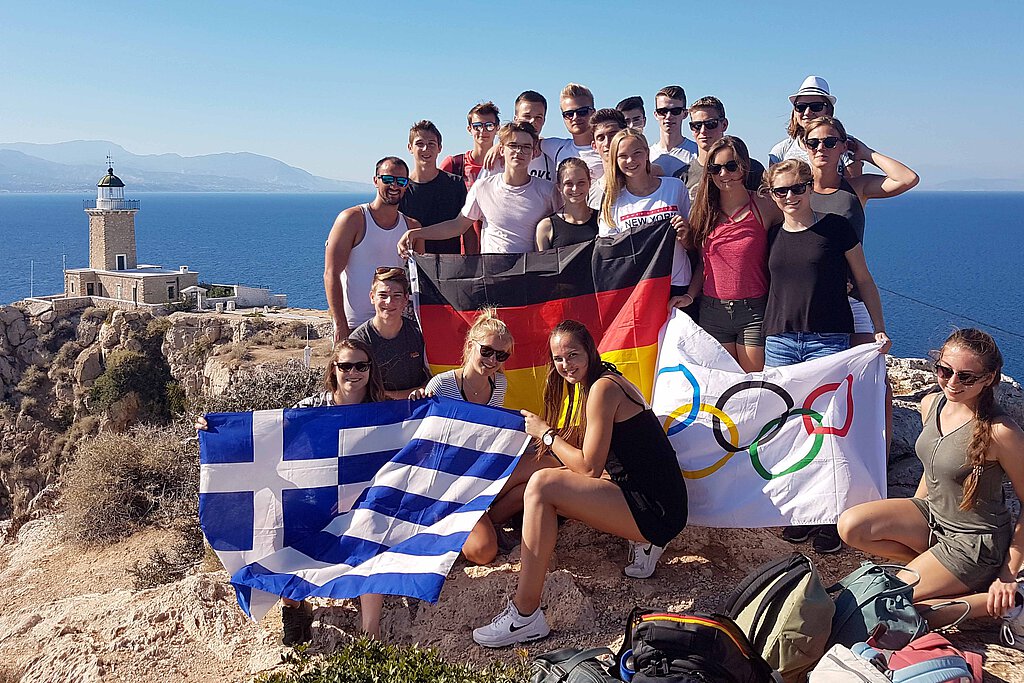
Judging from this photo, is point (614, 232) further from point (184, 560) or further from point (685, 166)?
point (184, 560)

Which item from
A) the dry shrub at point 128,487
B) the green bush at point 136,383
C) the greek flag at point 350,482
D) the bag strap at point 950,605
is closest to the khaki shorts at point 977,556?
the bag strap at point 950,605

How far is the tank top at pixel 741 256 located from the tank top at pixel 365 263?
2.53 metres

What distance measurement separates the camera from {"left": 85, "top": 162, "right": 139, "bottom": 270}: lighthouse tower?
190 ft

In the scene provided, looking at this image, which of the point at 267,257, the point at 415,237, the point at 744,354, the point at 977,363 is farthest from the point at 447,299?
the point at 267,257

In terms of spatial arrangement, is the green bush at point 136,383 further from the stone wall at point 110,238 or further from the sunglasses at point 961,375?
the sunglasses at point 961,375

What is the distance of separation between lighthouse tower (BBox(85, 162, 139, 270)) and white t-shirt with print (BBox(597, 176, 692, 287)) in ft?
192

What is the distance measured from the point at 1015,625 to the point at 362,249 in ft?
16.3

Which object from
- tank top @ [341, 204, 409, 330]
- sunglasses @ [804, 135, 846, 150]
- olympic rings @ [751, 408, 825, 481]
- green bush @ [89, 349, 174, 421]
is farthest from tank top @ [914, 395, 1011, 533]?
green bush @ [89, 349, 174, 421]

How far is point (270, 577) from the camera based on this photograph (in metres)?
4.74

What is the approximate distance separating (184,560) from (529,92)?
23.1ft

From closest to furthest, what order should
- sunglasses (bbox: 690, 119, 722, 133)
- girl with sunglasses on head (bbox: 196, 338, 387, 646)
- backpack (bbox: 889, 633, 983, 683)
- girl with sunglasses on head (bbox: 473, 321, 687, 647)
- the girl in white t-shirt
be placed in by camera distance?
backpack (bbox: 889, 633, 983, 683), girl with sunglasses on head (bbox: 473, 321, 687, 647), girl with sunglasses on head (bbox: 196, 338, 387, 646), the girl in white t-shirt, sunglasses (bbox: 690, 119, 722, 133)

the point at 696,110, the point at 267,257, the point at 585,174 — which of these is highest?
the point at 696,110

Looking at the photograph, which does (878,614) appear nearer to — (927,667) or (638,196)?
(927,667)

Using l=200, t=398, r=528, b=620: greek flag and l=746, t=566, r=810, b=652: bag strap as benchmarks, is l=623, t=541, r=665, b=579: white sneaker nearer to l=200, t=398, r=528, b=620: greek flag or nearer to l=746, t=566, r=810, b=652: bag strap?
l=200, t=398, r=528, b=620: greek flag
